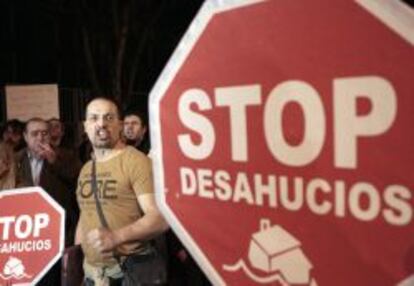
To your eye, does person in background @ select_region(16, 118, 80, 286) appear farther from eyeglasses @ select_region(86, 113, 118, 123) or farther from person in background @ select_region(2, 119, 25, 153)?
person in background @ select_region(2, 119, 25, 153)

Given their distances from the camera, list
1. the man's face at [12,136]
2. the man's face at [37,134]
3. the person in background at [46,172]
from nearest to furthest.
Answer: the person in background at [46,172] < the man's face at [37,134] < the man's face at [12,136]

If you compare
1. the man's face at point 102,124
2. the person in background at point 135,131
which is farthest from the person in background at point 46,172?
the man's face at point 102,124

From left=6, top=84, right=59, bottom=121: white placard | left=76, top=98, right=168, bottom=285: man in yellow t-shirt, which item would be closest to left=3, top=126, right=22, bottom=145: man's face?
left=6, top=84, right=59, bottom=121: white placard

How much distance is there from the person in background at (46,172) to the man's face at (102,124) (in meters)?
1.20

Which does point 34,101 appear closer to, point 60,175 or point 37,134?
point 37,134

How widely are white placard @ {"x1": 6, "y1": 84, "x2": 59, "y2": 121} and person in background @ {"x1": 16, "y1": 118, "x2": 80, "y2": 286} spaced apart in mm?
4208

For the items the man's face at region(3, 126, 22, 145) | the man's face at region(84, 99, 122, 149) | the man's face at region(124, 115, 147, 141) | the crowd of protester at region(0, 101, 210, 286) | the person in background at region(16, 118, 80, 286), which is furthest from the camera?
the man's face at region(3, 126, 22, 145)

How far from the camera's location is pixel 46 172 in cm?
513

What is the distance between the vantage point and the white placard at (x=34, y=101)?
9719mm

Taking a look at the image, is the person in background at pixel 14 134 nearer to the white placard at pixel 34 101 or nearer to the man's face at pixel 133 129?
the white placard at pixel 34 101

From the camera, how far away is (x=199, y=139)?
5.12ft

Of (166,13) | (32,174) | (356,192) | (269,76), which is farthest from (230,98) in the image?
(166,13)

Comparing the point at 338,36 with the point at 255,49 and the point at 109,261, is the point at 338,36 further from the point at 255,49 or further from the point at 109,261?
the point at 109,261

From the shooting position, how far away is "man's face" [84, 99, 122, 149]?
363cm
